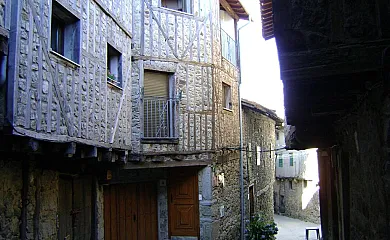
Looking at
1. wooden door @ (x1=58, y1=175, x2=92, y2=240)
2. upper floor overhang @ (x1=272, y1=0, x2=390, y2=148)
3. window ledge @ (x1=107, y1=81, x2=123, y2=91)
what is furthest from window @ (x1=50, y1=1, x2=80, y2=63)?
upper floor overhang @ (x1=272, y1=0, x2=390, y2=148)

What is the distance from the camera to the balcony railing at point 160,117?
9.62 meters

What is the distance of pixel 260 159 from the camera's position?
1745cm

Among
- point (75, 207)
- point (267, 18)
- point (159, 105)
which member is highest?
point (267, 18)

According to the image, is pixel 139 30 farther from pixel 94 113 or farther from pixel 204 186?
pixel 204 186

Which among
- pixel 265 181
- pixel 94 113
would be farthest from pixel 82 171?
pixel 265 181

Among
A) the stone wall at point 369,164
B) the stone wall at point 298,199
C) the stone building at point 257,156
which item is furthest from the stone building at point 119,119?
the stone wall at point 298,199

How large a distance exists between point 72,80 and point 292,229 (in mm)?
16782

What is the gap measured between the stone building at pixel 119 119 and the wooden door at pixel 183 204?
3 cm

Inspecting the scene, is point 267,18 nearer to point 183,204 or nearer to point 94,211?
point 183,204

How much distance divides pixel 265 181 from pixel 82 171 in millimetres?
12984

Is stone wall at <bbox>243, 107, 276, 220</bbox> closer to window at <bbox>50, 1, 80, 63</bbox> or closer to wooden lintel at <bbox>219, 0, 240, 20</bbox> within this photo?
wooden lintel at <bbox>219, 0, 240, 20</bbox>

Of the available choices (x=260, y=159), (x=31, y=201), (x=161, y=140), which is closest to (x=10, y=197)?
(x=31, y=201)

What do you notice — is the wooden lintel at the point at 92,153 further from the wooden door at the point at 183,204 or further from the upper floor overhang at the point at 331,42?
the wooden door at the point at 183,204

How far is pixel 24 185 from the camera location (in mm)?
5422
